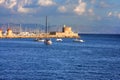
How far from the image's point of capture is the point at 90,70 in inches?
2409

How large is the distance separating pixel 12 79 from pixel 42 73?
22.7ft

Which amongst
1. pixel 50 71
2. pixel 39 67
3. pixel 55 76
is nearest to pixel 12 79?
pixel 55 76

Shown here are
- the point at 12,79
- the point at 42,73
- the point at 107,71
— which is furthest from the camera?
the point at 107,71

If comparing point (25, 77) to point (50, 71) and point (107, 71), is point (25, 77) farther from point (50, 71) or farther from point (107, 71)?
point (107, 71)

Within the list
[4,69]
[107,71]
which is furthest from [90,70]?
[4,69]

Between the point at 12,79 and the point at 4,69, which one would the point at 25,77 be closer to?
the point at 12,79

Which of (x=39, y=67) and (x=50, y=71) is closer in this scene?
(x=50, y=71)

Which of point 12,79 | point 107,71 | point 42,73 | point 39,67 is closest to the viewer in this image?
point 12,79

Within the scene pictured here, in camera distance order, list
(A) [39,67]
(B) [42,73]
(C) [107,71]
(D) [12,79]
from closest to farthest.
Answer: (D) [12,79], (B) [42,73], (C) [107,71], (A) [39,67]

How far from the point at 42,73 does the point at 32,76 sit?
3262 mm

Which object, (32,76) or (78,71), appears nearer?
(32,76)

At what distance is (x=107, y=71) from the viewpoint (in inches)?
2362

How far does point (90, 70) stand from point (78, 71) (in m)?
2.74

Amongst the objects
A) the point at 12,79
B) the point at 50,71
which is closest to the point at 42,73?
the point at 50,71
